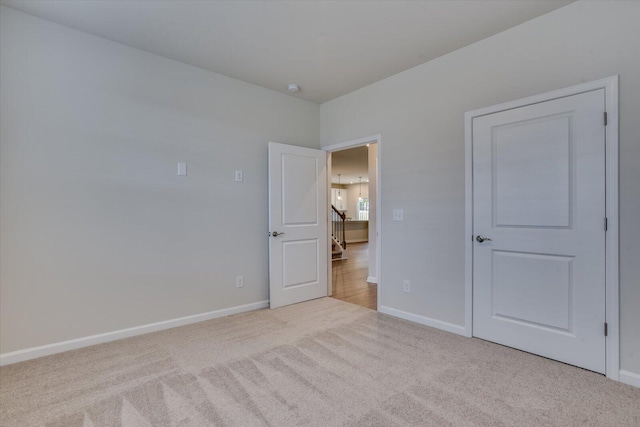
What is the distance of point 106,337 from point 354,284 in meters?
3.30

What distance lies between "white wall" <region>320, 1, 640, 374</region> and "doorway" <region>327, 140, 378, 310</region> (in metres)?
0.51

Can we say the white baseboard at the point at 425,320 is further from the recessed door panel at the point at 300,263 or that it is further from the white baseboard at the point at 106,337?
the white baseboard at the point at 106,337

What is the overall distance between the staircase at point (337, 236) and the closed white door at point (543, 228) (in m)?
4.84

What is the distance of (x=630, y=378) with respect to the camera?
1984 millimetres

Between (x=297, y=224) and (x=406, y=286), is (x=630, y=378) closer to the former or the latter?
(x=406, y=286)

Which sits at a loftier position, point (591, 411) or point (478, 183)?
point (478, 183)

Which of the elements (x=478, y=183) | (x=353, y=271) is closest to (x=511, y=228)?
(x=478, y=183)

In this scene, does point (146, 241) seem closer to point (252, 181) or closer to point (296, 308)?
point (252, 181)

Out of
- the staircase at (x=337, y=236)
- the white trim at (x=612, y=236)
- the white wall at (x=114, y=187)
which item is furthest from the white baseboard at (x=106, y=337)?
the staircase at (x=337, y=236)

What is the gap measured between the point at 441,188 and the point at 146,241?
288 centimetres

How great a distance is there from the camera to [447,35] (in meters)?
2.59

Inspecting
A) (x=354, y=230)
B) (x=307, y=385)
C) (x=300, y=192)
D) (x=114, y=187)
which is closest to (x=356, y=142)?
(x=300, y=192)

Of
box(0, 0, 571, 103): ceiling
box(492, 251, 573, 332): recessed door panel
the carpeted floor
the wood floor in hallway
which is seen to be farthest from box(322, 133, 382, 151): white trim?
the carpeted floor

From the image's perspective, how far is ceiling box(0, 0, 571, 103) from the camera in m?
2.23
